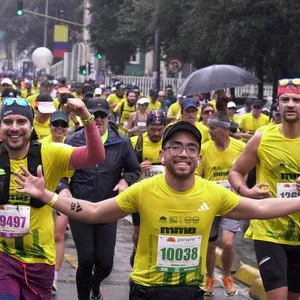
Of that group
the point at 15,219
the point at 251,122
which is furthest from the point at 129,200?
the point at 251,122

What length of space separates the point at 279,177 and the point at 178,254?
1520 millimetres

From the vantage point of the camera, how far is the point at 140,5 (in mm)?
39031

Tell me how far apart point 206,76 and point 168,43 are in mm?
24665

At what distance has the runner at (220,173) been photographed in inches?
375

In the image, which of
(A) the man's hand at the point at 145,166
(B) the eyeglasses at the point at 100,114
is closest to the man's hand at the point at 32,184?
(B) the eyeglasses at the point at 100,114

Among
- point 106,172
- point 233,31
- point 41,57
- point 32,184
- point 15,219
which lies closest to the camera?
point 32,184

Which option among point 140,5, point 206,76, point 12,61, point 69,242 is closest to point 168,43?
point 140,5

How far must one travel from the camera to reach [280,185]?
684cm

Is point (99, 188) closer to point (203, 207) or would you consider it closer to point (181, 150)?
point (203, 207)

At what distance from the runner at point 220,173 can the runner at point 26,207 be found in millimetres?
3406

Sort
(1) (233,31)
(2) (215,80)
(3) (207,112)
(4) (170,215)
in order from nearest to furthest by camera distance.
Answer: (4) (170,215) < (3) (207,112) < (2) (215,80) < (1) (233,31)

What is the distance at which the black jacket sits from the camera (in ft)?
27.6

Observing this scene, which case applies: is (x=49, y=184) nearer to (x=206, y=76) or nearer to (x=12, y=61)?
(x=206, y=76)

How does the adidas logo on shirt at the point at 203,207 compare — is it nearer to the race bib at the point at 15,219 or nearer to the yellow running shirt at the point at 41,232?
the yellow running shirt at the point at 41,232
